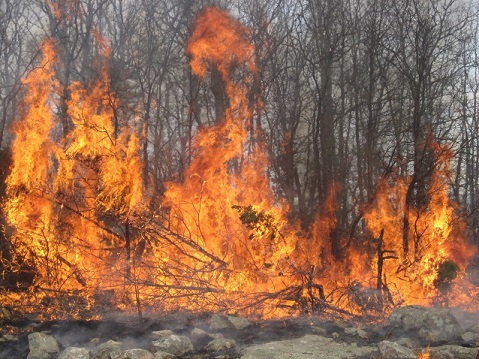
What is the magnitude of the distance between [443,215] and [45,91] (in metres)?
8.67

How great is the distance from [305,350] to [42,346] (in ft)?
11.9

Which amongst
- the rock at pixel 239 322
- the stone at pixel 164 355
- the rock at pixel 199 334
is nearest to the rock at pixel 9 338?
the stone at pixel 164 355

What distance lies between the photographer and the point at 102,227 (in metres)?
Result: 10.4

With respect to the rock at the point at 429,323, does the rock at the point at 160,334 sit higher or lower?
lower

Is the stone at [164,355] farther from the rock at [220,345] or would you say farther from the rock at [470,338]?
the rock at [470,338]

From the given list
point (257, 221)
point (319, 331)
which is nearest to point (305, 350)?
point (319, 331)

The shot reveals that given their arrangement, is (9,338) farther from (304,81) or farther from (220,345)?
(304,81)

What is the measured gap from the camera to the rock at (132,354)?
7020 millimetres

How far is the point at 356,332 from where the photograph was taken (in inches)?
333

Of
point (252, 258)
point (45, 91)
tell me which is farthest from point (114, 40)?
point (252, 258)

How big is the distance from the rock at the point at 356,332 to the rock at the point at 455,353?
3.69 feet

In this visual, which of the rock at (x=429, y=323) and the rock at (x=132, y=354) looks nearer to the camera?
the rock at (x=132, y=354)

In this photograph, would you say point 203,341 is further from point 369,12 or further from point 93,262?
point 369,12

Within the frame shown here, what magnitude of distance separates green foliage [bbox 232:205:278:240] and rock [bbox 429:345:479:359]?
364 cm
